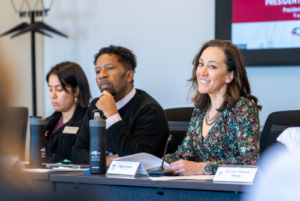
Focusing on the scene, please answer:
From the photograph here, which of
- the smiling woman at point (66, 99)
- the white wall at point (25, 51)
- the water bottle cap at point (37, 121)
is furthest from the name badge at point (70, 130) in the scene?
the white wall at point (25, 51)

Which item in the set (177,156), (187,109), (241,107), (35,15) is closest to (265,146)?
(241,107)

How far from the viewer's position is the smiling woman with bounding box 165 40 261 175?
1.70 meters

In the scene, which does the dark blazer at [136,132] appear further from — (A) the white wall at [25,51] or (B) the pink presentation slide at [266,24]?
(A) the white wall at [25,51]

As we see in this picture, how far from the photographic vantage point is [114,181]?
4.24 ft

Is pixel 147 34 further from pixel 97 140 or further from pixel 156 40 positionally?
pixel 97 140

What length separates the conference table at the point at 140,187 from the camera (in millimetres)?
1184

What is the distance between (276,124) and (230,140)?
1.26 ft

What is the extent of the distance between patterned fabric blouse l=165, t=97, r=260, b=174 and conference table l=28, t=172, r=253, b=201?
37 centimetres

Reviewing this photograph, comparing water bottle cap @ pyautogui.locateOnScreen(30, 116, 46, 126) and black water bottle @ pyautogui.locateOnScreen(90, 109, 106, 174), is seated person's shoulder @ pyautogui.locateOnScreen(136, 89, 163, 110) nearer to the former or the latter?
water bottle cap @ pyautogui.locateOnScreen(30, 116, 46, 126)

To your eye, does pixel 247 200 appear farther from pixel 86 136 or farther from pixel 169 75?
pixel 169 75

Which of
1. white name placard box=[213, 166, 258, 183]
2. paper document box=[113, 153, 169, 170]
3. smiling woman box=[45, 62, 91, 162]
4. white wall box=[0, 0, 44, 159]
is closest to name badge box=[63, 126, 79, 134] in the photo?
smiling woman box=[45, 62, 91, 162]

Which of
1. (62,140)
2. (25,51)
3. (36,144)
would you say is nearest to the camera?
(36,144)

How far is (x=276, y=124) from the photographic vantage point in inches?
78.5

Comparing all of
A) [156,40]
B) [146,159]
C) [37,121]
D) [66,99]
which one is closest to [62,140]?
[66,99]
